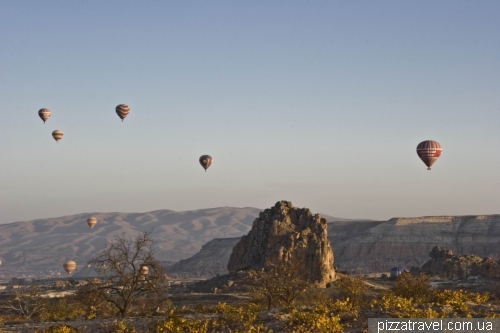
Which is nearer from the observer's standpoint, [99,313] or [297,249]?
[99,313]

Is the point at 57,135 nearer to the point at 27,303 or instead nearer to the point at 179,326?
the point at 27,303

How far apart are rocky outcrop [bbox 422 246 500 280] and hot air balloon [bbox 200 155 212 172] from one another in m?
49.2

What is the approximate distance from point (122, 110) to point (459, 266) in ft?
232

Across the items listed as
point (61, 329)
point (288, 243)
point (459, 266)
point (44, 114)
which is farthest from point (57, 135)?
point (61, 329)

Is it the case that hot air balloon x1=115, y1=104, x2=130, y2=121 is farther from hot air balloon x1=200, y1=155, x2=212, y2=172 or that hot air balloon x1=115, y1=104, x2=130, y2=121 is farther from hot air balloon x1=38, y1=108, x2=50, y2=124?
hot air balloon x1=38, y1=108, x2=50, y2=124

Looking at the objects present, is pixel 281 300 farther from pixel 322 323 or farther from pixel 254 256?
pixel 254 256

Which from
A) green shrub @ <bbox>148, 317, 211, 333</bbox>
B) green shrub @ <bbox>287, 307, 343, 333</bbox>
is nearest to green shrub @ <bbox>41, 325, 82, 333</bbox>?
green shrub @ <bbox>148, 317, 211, 333</bbox>

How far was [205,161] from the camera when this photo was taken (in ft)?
375

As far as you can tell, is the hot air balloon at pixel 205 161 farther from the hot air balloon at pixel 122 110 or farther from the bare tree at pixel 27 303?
the bare tree at pixel 27 303

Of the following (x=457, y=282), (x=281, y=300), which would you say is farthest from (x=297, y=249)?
(x=281, y=300)

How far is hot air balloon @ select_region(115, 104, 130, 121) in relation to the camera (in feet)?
349

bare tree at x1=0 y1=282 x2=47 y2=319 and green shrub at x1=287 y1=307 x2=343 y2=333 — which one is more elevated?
green shrub at x1=287 y1=307 x2=343 y2=333

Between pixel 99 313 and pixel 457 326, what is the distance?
21.2 m

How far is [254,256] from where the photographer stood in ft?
354
